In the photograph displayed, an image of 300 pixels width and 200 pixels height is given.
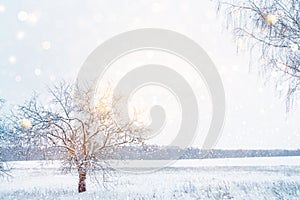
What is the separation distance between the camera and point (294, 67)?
9.37m

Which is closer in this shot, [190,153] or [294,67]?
[294,67]

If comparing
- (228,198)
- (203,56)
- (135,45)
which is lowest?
(228,198)

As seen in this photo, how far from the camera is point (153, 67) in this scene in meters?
24.5

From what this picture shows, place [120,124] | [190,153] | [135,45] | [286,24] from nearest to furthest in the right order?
1. [286,24]
2. [120,124]
3. [135,45]
4. [190,153]

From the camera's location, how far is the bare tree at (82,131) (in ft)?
52.0

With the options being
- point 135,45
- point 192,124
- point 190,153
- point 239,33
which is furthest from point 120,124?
point 190,153

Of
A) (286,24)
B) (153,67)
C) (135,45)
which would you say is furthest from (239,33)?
(135,45)

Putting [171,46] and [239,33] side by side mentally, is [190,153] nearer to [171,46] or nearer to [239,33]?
[171,46]

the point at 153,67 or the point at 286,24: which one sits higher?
the point at 153,67

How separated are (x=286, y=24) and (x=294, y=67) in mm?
1070

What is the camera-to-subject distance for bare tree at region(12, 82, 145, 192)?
52.0 ft

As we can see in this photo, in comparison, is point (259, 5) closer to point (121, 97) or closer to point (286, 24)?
point (286, 24)

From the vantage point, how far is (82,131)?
16.8 m

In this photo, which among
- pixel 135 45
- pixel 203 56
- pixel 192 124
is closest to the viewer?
pixel 203 56
